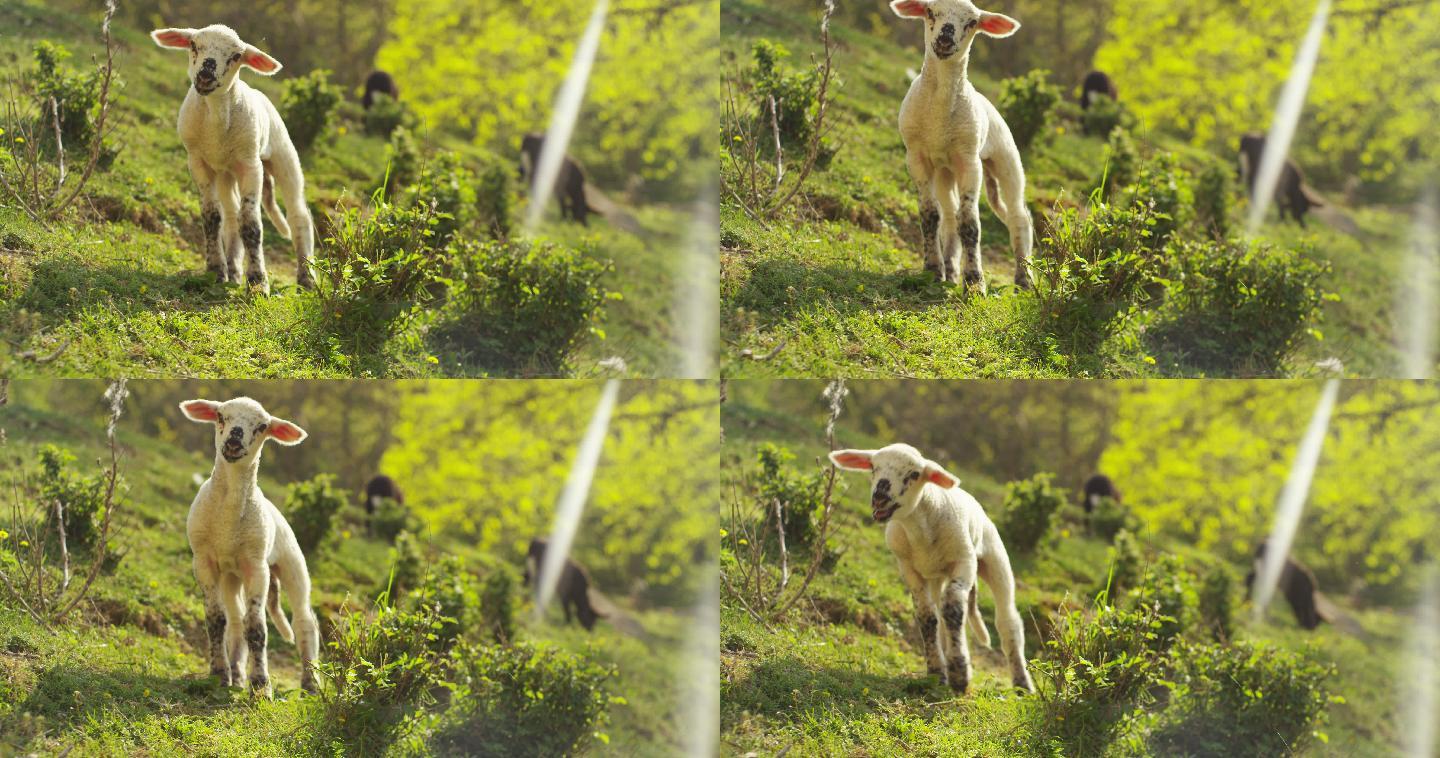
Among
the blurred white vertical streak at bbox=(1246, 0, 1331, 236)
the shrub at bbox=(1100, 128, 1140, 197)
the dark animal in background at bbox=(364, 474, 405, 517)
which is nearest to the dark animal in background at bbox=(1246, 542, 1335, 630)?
the blurred white vertical streak at bbox=(1246, 0, 1331, 236)

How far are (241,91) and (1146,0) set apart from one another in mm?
5782

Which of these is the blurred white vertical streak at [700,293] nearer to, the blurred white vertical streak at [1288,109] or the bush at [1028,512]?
the bush at [1028,512]

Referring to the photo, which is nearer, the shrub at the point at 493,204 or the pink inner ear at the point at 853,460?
the pink inner ear at the point at 853,460

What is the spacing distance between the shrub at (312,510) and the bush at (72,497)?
3.45 ft

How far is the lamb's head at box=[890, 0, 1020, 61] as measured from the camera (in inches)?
339

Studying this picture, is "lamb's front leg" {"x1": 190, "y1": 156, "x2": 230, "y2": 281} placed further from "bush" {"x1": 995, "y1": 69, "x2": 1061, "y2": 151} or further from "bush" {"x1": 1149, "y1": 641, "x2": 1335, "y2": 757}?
"bush" {"x1": 1149, "y1": 641, "x2": 1335, "y2": 757}

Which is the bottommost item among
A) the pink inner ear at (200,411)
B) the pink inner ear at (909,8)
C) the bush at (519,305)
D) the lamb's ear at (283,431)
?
the lamb's ear at (283,431)

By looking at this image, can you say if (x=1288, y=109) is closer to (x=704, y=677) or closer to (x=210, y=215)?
(x=704, y=677)

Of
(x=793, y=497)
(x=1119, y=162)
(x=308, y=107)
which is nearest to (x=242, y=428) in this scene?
(x=308, y=107)

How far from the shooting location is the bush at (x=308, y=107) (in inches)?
381

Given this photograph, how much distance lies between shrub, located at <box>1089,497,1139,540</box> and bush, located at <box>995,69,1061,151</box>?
230 centimetres

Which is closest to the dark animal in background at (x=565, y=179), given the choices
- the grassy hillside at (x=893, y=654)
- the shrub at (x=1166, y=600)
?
the grassy hillside at (x=893, y=654)

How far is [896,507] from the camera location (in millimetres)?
8477

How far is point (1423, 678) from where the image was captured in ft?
33.7
